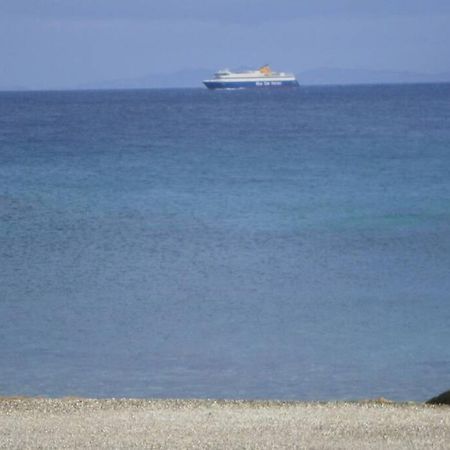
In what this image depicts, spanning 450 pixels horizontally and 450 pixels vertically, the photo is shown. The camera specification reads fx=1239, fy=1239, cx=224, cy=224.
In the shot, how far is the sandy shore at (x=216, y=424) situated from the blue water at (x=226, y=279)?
2348mm

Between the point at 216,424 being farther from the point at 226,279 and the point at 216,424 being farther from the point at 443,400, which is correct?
the point at 226,279

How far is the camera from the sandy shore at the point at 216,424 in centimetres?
961

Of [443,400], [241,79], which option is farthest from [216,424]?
[241,79]

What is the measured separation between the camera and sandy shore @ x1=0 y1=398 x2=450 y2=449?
378 inches

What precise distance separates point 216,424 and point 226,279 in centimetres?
998

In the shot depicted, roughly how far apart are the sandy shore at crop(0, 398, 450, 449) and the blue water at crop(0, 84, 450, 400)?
92.4 inches

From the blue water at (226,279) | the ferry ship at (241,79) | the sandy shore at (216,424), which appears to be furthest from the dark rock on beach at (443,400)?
the ferry ship at (241,79)

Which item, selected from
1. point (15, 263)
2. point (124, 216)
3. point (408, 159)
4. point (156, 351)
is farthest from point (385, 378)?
point (408, 159)

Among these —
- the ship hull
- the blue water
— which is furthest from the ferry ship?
the blue water

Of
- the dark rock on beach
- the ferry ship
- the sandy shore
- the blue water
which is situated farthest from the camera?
the ferry ship

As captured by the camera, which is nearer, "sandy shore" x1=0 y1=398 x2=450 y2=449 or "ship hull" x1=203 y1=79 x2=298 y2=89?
"sandy shore" x1=0 y1=398 x2=450 y2=449

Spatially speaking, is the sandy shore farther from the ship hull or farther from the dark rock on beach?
the ship hull

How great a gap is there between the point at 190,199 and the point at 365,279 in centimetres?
1319

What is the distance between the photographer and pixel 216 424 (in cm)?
1034
